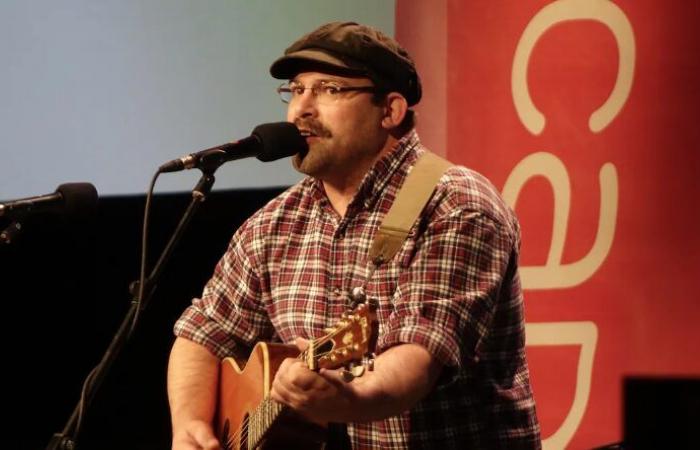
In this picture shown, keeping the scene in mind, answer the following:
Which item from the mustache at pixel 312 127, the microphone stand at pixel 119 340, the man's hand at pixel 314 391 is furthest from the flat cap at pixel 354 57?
the man's hand at pixel 314 391

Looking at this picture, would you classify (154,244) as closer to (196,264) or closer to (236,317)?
(196,264)

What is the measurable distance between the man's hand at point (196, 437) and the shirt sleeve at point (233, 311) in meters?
0.26

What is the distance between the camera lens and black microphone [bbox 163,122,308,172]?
7.81ft

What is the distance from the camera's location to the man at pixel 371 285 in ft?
7.32

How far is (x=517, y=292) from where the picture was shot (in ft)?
8.57

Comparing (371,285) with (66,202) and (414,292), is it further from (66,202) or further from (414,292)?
(66,202)

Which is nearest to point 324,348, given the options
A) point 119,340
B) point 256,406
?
point 256,406

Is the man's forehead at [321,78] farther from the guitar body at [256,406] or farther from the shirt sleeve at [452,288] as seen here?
the guitar body at [256,406]

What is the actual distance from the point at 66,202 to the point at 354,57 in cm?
86

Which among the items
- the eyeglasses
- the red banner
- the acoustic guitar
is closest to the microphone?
the acoustic guitar

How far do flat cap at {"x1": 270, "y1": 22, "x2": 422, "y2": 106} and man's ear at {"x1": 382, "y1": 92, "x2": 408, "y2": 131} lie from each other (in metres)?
0.02

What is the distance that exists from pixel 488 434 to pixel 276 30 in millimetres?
1858

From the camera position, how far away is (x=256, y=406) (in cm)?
248

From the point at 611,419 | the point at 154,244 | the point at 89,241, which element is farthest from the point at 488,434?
the point at 89,241
